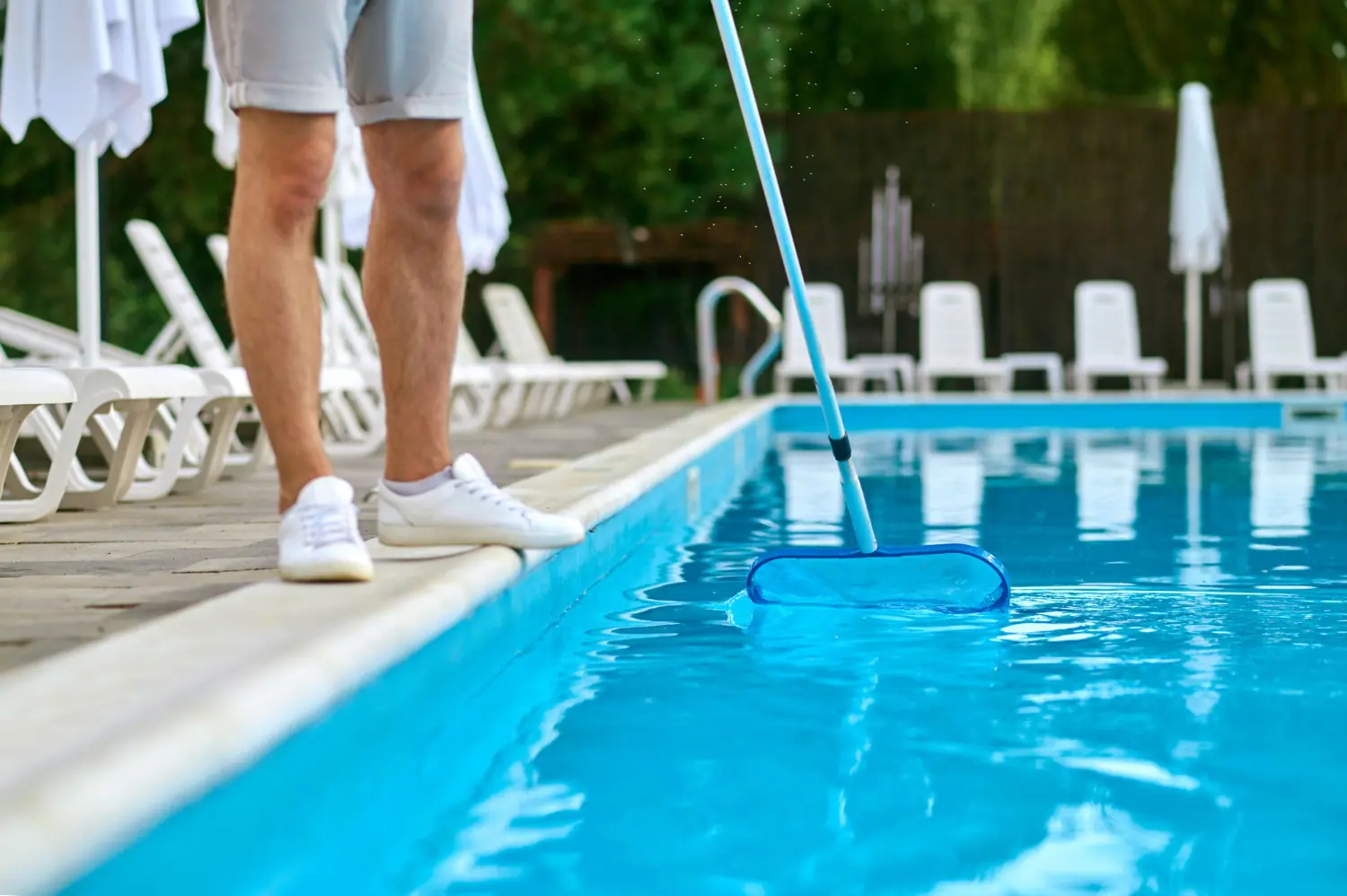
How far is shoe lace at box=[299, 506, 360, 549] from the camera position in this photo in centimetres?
231

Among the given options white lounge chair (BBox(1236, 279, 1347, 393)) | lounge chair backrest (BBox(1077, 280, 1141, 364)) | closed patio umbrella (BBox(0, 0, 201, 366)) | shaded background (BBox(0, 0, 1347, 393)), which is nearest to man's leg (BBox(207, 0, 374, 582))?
closed patio umbrella (BBox(0, 0, 201, 366))

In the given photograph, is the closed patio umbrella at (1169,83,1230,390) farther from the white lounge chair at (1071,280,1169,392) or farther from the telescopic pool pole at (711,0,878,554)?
the telescopic pool pole at (711,0,878,554)

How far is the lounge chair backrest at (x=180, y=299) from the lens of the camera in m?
6.07

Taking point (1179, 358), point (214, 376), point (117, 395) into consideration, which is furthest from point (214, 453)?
point (1179, 358)

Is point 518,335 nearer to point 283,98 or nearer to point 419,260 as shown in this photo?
point 419,260

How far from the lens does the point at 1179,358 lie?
14500mm

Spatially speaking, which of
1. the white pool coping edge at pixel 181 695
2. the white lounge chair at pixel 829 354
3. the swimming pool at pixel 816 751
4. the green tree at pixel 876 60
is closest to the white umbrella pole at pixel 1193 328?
the white lounge chair at pixel 829 354

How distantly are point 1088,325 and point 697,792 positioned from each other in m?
11.8

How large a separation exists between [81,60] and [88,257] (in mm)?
658

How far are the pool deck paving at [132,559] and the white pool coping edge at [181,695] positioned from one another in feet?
0.62

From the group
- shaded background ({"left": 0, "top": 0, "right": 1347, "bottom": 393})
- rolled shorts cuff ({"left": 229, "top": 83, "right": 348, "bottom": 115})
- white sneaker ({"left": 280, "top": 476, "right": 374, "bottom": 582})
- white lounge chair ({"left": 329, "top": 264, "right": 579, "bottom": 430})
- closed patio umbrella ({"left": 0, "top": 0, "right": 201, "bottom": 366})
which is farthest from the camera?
shaded background ({"left": 0, "top": 0, "right": 1347, "bottom": 393})

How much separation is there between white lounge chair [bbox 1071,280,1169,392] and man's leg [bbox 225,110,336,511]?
36.5 ft

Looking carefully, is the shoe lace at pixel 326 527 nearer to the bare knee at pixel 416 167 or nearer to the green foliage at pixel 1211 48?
the bare knee at pixel 416 167

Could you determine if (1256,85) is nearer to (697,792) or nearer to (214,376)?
(214,376)
